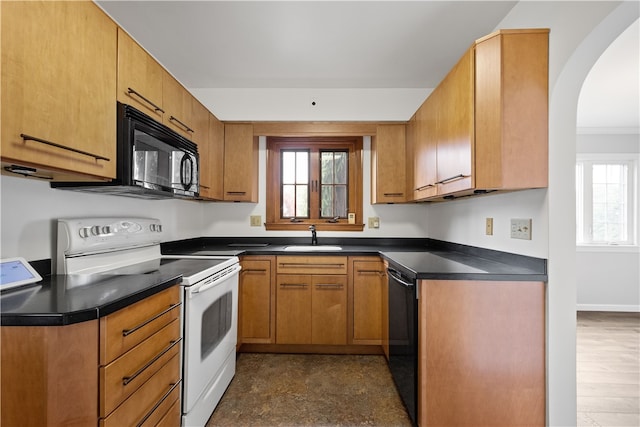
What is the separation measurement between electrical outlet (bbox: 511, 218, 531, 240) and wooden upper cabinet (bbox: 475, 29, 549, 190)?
25 centimetres

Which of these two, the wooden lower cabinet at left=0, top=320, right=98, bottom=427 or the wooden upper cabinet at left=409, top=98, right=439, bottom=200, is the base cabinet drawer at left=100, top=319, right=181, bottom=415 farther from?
the wooden upper cabinet at left=409, top=98, right=439, bottom=200

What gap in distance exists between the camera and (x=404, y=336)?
1770mm

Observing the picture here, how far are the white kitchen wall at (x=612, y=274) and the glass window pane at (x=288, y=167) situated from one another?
376 cm

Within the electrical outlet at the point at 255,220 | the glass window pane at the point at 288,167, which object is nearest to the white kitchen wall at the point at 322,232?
the electrical outlet at the point at 255,220

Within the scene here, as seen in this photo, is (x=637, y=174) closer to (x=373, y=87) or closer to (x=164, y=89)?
(x=373, y=87)

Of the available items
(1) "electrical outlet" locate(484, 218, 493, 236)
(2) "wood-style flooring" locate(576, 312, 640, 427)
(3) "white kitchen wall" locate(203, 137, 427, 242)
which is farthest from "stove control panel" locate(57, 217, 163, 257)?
(2) "wood-style flooring" locate(576, 312, 640, 427)

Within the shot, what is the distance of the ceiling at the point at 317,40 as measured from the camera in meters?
1.82

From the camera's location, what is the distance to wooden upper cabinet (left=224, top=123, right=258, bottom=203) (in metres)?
2.89

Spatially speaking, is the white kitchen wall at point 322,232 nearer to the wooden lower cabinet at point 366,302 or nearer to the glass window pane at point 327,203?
the glass window pane at point 327,203

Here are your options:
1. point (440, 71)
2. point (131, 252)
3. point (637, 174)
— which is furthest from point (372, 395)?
point (637, 174)

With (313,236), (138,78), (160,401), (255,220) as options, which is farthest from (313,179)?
(160,401)

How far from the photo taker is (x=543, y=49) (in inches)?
58.1

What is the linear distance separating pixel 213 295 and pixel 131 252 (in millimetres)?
619

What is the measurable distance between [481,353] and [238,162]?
96.1 inches
